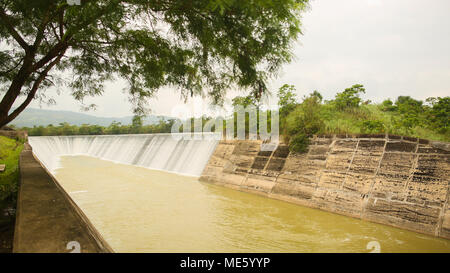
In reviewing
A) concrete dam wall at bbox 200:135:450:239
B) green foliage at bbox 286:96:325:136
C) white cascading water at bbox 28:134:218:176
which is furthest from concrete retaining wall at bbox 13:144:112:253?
white cascading water at bbox 28:134:218:176

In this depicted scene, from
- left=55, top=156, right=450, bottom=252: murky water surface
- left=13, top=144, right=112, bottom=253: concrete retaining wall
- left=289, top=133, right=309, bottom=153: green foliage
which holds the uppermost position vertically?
left=289, top=133, right=309, bottom=153: green foliage

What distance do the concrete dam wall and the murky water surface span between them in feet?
0.82

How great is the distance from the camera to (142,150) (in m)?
14.8

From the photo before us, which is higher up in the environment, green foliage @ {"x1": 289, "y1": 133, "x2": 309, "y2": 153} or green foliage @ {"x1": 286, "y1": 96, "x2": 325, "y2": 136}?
green foliage @ {"x1": 286, "y1": 96, "x2": 325, "y2": 136}

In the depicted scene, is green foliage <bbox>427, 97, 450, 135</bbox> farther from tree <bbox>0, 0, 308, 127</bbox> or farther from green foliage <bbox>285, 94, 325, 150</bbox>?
tree <bbox>0, 0, 308, 127</bbox>

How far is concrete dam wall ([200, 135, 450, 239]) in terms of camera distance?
410 centimetres

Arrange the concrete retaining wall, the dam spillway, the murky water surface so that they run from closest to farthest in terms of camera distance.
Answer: the concrete retaining wall < the murky water surface < the dam spillway

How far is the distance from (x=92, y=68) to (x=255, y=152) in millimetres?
5030

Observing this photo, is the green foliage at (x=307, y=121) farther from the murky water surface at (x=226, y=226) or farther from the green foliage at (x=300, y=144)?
the murky water surface at (x=226, y=226)

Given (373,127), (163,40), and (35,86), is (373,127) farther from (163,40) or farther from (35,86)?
(35,86)

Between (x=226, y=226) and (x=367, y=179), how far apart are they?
9.54 ft

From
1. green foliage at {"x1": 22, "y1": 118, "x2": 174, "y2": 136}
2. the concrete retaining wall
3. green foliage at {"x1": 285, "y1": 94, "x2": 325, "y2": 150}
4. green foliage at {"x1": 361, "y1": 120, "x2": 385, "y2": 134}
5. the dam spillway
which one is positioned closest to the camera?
the concrete retaining wall

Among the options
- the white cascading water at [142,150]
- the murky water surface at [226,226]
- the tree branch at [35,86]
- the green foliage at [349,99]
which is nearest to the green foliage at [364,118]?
the green foliage at [349,99]

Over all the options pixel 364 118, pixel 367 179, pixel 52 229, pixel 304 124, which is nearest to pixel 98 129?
pixel 304 124
